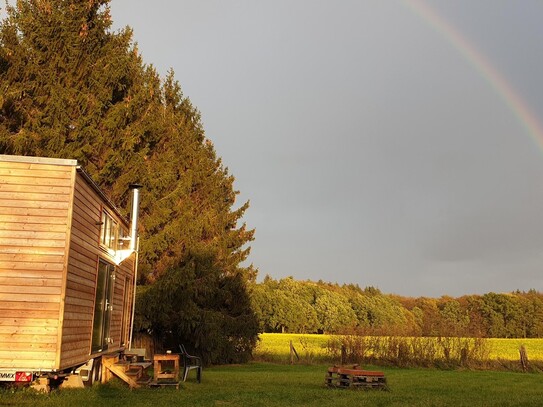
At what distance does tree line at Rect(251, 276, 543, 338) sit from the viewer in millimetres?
64250

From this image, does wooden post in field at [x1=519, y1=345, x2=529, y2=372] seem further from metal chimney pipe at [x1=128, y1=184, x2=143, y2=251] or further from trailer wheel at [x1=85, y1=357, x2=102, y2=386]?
trailer wheel at [x1=85, y1=357, x2=102, y2=386]

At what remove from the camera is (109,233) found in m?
13.3

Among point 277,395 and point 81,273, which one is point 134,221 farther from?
point 277,395

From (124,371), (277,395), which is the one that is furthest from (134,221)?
(277,395)

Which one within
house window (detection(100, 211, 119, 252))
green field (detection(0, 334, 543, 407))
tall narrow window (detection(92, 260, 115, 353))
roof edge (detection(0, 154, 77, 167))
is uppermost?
roof edge (detection(0, 154, 77, 167))

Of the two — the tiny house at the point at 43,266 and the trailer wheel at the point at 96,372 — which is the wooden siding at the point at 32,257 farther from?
the trailer wheel at the point at 96,372

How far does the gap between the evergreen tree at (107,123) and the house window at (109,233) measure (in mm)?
5443

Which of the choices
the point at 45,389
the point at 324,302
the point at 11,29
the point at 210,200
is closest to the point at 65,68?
the point at 11,29

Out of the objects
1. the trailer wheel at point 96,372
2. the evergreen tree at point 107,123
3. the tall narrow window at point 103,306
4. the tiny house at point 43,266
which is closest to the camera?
the tiny house at point 43,266

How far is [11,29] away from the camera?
1852 centimetres

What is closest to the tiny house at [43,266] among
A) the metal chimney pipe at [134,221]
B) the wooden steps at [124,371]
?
the wooden steps at [124,371]

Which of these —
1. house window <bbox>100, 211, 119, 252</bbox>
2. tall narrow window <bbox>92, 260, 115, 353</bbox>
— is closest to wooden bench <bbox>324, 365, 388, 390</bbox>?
tall narrow window <bbox>92, 260, 115, 353</bbox>

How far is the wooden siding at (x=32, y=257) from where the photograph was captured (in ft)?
29.9

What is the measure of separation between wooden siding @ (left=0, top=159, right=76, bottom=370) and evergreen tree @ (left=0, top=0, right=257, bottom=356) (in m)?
8.51
